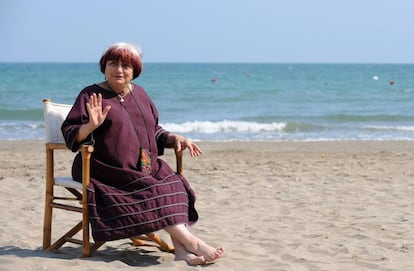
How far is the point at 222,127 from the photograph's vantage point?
17.2 meters

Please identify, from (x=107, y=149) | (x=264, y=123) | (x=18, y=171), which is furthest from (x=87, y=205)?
(x=264, y=123)

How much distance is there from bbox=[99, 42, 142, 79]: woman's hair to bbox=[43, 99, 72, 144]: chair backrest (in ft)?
1.43

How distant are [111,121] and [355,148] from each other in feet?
29.0

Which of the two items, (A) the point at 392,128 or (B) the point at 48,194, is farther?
(A) the point at 392,128

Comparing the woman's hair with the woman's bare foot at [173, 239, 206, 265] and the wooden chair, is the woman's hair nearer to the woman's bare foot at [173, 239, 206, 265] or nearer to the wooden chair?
the wooden chair

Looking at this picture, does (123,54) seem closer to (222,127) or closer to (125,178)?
(125,178)

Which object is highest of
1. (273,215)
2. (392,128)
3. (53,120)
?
(53,120)

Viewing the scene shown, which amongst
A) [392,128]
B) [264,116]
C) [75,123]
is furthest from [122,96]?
[264,116]

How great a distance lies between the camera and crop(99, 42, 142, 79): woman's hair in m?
4.11

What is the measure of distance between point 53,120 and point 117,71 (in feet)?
1.83

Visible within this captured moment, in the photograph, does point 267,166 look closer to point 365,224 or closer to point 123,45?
point 365,224

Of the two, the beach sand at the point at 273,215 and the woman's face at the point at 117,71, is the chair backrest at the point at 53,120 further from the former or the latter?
the beach sand at the point at 273,215

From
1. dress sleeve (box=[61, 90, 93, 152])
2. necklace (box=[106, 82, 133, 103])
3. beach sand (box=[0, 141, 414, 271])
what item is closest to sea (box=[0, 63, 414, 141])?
beach sand (box=[0, 141, 414, 271])

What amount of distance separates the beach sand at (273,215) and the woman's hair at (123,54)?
3.86 feet
